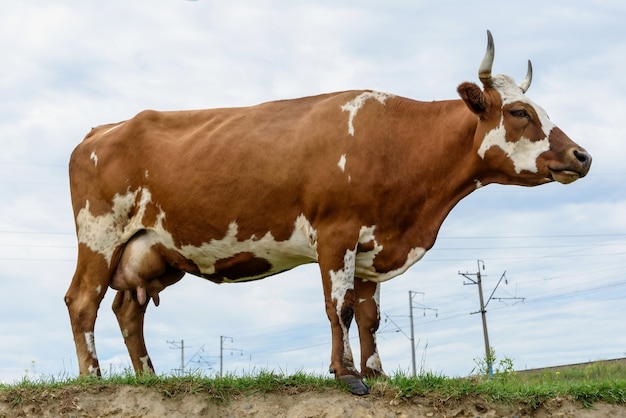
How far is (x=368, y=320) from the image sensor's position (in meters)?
12.0

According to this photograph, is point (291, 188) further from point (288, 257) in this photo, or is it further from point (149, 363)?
point (149, 363)

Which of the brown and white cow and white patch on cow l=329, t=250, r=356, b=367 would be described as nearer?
white patch on cow l=329, t=250, r=356, b=367

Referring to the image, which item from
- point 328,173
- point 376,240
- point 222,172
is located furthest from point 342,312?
point 222,172

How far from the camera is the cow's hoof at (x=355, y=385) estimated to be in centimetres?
1062

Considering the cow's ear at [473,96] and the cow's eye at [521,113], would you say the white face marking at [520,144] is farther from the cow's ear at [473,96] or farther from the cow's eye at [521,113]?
the cow's ear at [473,96]

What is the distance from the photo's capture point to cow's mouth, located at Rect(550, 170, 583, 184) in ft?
37.1

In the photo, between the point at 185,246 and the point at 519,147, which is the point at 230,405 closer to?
the point at 185,246

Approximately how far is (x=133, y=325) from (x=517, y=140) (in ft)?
19.6

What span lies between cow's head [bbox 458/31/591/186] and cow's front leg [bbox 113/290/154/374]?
210 inches

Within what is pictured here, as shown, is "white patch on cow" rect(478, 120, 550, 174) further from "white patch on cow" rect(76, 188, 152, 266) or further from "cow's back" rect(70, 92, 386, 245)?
"white patch on cow" rect(76, 188, 152, 266)

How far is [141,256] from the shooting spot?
41.3 feet

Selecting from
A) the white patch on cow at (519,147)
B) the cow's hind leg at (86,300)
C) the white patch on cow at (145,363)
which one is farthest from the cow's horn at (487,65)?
the white patch on cow at (145,363)

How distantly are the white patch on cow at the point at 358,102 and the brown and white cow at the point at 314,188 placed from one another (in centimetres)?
3

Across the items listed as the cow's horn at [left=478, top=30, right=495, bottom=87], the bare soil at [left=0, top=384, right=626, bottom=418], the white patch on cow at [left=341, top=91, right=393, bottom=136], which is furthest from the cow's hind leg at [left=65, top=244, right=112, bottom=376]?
the cow's horn at [left=478, top=30, right=495, bottom=87]
